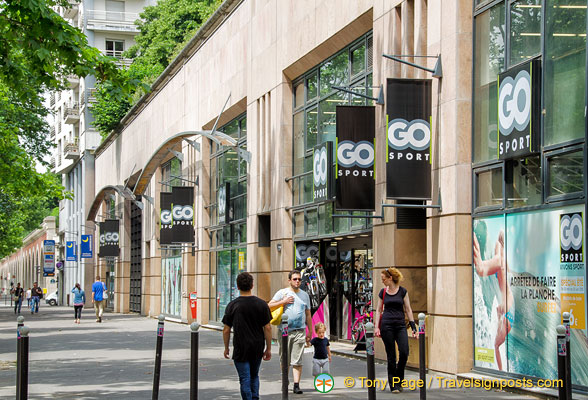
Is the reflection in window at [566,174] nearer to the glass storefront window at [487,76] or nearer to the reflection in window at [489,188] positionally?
the reflection in window at [489,188]

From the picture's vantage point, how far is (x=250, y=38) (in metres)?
26.8

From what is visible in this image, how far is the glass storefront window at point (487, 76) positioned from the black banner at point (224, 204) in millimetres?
15200

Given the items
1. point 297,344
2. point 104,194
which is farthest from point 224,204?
point 104,194

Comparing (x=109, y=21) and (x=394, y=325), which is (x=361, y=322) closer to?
(x=394, y=325)

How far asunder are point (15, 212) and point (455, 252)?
1964 inches

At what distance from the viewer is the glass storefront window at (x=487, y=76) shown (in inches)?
549

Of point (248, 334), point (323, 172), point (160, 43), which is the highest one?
point (160, 43)

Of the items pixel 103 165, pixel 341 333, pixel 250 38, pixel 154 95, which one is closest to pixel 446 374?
pixel 341 333

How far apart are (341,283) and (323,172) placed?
364cm

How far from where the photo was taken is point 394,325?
12.9m

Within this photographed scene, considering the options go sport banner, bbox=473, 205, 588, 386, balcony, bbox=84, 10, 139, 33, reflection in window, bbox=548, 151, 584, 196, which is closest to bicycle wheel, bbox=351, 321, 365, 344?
go sport banner, bbox=473, 205, 588, 386

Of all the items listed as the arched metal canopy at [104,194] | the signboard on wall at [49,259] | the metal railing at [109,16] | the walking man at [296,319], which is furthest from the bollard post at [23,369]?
the metal railing at [109,16]

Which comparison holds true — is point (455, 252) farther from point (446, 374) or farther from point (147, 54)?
point (147, 54)

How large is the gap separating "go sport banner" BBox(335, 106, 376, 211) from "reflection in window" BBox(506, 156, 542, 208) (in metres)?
4.00
